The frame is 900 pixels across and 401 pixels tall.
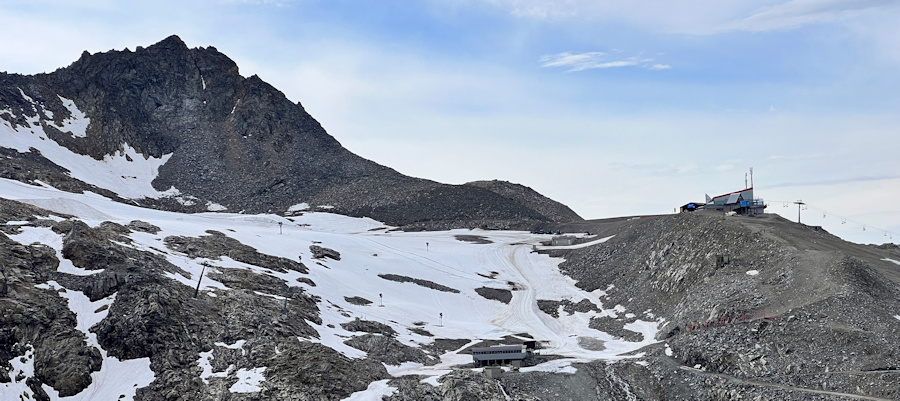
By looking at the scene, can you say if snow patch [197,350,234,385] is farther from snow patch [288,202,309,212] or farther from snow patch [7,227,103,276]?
snow patch [288,202,309,212]

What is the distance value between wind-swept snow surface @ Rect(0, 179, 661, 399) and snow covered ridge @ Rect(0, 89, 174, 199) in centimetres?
3789

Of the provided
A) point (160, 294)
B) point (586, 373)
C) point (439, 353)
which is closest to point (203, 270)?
point (160, 294)

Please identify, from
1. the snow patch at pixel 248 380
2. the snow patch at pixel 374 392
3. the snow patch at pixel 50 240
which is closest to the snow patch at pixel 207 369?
the snow patch at pixel 248 380

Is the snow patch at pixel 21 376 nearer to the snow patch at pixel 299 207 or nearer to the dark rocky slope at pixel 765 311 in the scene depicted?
the dark rocky slope at pixel 765 311

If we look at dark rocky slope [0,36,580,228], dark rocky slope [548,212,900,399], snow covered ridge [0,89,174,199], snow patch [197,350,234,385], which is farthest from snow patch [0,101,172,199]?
dark rocky slope [548,212,900,399]

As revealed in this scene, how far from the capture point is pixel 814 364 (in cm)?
5259

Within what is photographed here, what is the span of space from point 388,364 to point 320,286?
23.9 metres

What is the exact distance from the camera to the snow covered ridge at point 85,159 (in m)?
157

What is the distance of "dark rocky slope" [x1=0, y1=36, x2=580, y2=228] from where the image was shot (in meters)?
158

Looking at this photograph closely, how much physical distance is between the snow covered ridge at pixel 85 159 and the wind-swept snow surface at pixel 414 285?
3789 cm

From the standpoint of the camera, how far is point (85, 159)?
165m

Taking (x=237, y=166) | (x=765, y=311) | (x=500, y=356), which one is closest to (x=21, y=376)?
(x=500, y=356)

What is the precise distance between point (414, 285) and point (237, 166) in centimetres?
10407

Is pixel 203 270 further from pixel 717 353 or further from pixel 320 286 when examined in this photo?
pixel 717 353
